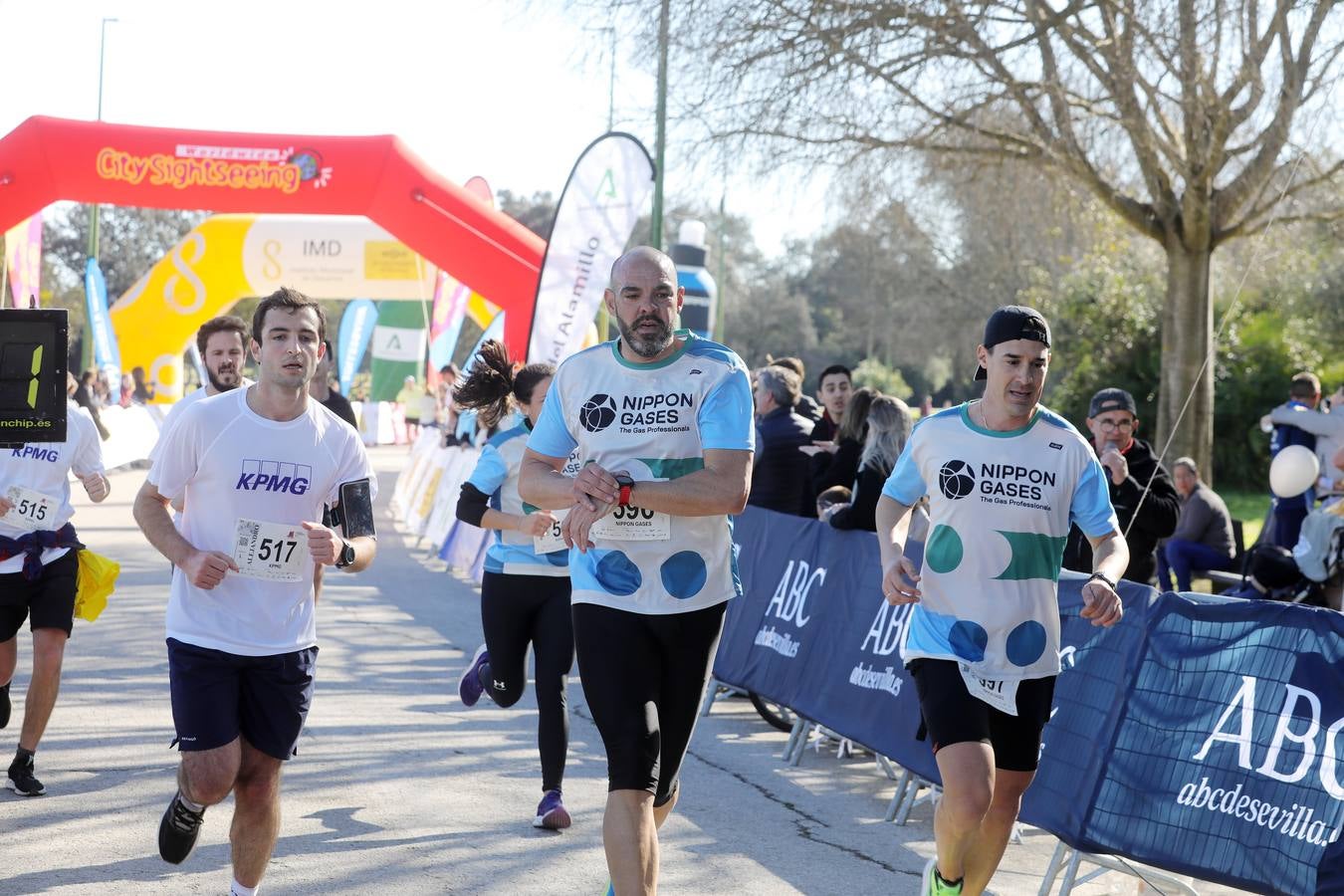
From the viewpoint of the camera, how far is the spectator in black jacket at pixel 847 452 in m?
9.04

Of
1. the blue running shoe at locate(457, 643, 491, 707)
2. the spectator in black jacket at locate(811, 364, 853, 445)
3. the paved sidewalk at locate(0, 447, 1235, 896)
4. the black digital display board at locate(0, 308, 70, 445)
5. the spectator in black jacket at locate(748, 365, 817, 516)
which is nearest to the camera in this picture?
the black digital display board at locate(0, 308, 70, 445)

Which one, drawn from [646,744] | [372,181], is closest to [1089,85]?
[372,181]

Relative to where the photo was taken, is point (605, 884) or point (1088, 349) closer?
point (605, 884)

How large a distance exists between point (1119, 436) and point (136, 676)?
5797 millimetres

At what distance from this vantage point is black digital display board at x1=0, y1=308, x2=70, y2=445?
550 cm

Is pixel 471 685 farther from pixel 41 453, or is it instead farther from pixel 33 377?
pixel 33 377

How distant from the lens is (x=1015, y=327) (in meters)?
4.80

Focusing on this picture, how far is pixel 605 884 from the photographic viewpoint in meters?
A: 5.62

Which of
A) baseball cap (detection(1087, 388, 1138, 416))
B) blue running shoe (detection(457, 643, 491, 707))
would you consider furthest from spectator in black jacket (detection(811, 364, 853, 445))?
blue running shoe (detection(457, 643, 491, 707))

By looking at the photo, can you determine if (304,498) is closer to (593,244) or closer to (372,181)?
(593,244)

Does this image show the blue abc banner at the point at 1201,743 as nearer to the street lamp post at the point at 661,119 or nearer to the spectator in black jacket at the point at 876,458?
the spectator in black jacket at the point at 876,458

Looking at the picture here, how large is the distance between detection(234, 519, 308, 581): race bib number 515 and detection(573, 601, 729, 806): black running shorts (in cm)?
86

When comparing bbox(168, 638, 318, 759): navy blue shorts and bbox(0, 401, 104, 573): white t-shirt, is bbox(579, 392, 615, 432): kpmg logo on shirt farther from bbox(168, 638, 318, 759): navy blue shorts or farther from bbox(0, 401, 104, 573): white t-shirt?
bbox(0, 401, 104, 573): white t-shirt

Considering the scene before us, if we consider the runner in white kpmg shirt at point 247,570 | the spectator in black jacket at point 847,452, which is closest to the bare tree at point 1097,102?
the spectator in black jacket at point 847,452
